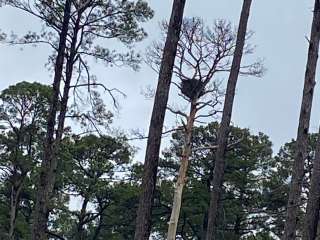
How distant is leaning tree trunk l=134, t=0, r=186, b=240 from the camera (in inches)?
290

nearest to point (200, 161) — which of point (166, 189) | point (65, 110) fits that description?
point (166, 189)

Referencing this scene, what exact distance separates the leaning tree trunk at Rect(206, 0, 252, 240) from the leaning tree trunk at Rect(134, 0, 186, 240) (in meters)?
4.80

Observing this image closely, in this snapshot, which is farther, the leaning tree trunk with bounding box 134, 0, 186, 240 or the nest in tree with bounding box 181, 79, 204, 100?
the nest in tree with bounding box 181, 79, 204, 100

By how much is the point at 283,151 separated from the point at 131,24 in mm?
12976

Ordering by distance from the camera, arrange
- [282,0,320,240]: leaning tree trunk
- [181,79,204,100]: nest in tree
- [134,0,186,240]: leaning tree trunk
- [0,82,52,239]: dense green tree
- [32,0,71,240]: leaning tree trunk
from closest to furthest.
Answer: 1. [134,0,186,240]: leaning tree trunk
2. [282,0,320,240]: leaning tree trunk
3. [32,0,71,240]: leaning tree trunk
4. [181,79,204,100]: nest in tree
5. [0,82,52,239]: dense green tree

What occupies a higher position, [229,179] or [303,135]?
[229,179]

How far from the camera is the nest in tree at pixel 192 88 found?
15.5 metres

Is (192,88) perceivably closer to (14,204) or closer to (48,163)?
(48,163)

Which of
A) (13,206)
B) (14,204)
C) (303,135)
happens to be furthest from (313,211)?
(14,204)

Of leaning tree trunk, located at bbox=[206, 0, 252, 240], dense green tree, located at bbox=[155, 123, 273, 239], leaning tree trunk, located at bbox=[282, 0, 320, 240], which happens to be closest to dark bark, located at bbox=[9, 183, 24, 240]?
dense green tree, located at bbox=[155, 123, 273, 239]

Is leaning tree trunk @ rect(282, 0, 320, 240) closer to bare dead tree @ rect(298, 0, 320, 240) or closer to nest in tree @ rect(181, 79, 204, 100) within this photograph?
bare dead tree @ rect(298, 0, 320, 240)

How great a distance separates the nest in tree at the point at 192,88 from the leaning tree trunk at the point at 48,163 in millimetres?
4759

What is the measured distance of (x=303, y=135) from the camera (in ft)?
33.1

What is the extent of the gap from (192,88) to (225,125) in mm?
2960
